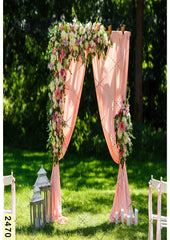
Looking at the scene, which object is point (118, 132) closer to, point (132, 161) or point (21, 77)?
point (132, 161)

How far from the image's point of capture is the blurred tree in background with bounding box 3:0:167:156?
855 centimetres

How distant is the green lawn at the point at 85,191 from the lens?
393 cm

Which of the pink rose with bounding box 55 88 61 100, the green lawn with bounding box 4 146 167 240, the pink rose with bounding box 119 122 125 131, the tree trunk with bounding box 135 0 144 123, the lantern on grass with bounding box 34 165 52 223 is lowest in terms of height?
the green lawn with bounding box 4 146 167 240

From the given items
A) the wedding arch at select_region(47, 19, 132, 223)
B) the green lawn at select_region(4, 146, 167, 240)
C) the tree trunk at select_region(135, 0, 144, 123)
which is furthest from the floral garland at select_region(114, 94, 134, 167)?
the tree trunk at select_region(135, 0, 144, 123)

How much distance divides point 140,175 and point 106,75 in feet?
12.5

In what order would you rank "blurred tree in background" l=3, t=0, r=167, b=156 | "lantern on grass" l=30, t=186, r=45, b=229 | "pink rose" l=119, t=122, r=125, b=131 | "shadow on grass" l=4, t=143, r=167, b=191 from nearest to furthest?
1. "lantern on grass" l=30, t=186, r=45, b=229
2. "pink rose" l=119, t=122, r=125, b=131
3. "shadow on grass" l=4, t=143, r=167, b=191
4. "blurred tree in background" l=3, t=0, r=167, b=156

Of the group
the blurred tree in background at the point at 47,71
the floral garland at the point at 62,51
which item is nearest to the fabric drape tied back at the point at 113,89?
the floral garland at the point at 62,51

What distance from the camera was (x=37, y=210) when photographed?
3.97m

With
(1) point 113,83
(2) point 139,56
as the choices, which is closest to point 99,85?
(1) point 113,83

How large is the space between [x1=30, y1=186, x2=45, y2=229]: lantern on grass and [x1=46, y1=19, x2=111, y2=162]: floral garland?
18.5 inches

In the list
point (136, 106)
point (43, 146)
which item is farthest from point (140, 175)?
point (43, 146)

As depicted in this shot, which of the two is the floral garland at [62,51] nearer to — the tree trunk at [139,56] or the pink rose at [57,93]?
the pink rose at [57,93]

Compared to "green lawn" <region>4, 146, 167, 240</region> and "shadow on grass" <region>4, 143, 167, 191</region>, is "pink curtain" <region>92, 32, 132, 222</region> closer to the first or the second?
"green lawn" <region>4, 146, 167, 240</region>

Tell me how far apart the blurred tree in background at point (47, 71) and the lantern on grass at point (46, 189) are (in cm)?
402
